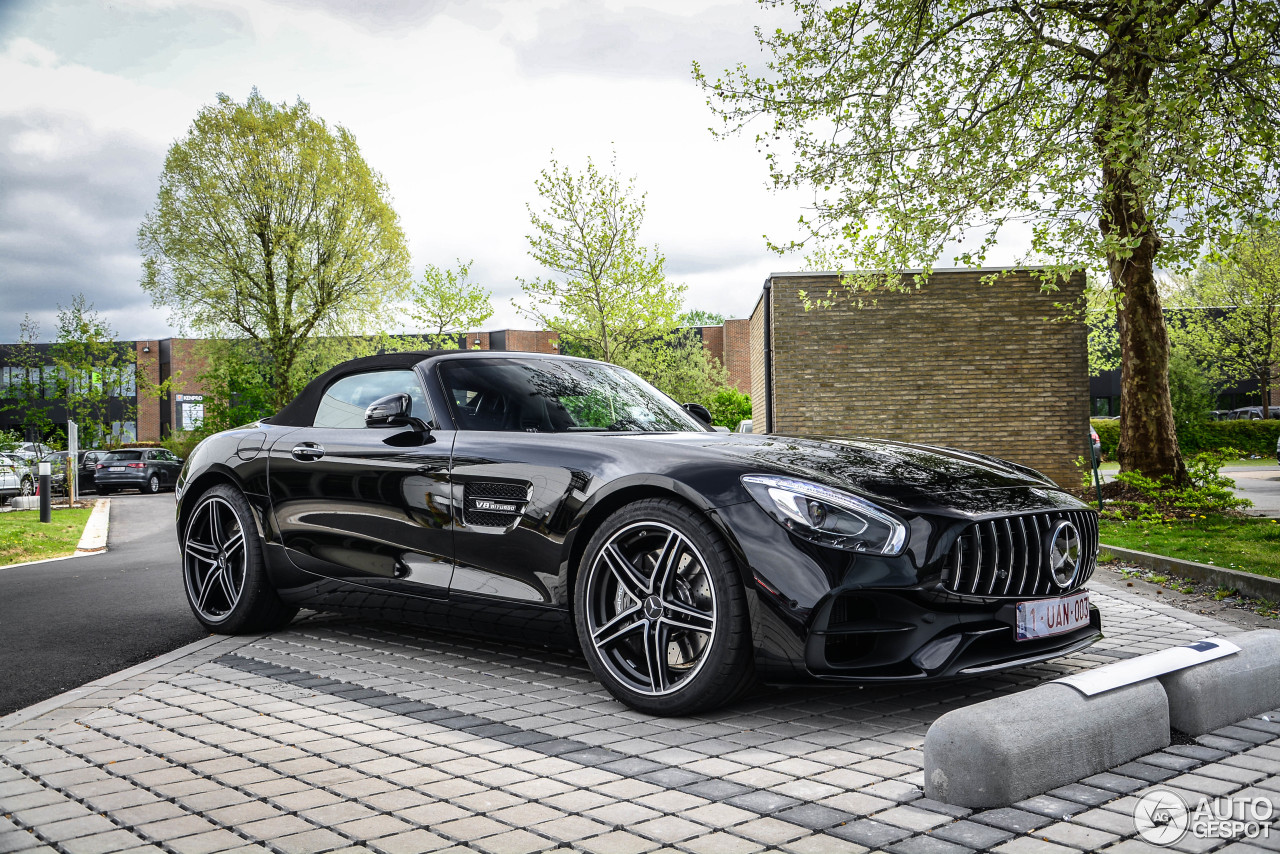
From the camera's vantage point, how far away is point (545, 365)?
5.06m

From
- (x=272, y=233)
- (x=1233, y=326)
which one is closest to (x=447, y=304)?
(x=272, y=233)

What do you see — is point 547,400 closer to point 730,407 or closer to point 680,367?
point 730,407

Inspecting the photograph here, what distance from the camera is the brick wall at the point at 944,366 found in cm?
1706

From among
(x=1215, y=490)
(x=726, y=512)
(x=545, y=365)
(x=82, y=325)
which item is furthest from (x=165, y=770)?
(x=82, y=325)

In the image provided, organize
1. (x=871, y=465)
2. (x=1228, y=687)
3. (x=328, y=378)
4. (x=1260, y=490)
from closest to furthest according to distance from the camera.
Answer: (x=1228, y=687)
(x=871, y=465)
(x=328, y=378)
(x=1260, y=490)

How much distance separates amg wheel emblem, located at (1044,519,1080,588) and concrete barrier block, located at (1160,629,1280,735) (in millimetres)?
515

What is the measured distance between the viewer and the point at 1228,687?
3.43 m

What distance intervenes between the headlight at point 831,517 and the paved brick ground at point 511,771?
710mm

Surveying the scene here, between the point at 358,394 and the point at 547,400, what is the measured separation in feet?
3.89

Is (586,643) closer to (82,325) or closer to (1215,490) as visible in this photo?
(1215,490)

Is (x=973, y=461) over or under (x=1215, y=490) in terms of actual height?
over

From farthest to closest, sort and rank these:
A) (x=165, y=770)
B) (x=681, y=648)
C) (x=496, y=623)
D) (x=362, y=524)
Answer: (x=362, y=524) → (x=496, y=623) → (x=681, y=648) → (x=165, y=770)

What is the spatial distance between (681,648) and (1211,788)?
1.76 metres

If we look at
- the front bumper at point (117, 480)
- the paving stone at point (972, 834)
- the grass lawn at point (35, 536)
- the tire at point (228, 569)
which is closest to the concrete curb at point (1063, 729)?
the paving stone at point (972, 834)
